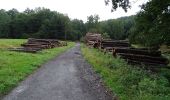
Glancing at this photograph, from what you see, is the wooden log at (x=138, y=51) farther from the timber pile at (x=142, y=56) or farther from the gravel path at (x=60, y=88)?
the gravel path at (x=60, y=88)

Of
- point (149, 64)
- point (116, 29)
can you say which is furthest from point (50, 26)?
point (149, 64)

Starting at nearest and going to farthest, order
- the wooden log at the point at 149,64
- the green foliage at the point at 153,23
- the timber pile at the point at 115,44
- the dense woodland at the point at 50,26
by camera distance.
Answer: the green foliage at the point at 153,23
the wooden log at the point at 149,64
the timber pile at the point at 115,44
the dense woodland at the point at 50,26

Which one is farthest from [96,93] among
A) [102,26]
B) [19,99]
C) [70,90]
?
[102,26]

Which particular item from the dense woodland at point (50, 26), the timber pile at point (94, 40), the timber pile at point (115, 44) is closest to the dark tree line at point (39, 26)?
the dense woodland at point (50, 26)

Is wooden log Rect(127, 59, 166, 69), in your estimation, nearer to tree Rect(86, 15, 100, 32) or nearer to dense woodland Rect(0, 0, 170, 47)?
dense woodland Rect(0, 0, 170, 47)

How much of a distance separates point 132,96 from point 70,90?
2.87 metres

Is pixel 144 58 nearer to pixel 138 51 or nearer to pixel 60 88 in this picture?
pixel 138 51

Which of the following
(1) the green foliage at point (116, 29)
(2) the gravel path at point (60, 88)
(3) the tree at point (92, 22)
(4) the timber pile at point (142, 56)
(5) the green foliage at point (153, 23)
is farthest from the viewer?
(3) the tree at point (92, 22)

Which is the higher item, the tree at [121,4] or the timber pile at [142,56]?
the tree at [121,4]

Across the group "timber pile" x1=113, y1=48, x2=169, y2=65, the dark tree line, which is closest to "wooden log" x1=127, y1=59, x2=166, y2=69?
"timber pile" x1=113, y1=48, x2=169, y2=65

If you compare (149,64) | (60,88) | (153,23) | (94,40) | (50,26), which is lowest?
(149,64)

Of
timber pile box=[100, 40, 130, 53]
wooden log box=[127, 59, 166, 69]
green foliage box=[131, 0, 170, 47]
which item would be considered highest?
green foliage box=[131, 0, 170, 47]

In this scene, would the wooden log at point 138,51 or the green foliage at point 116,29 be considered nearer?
the wooden log at point 138,51

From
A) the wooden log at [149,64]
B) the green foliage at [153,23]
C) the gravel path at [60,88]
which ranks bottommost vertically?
the wooden log at [149,64]
